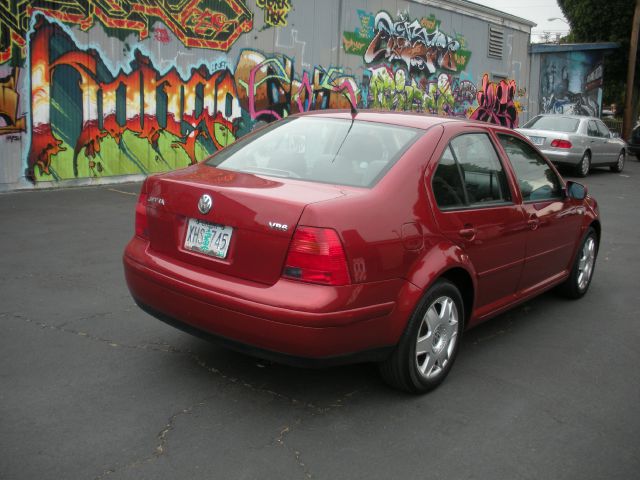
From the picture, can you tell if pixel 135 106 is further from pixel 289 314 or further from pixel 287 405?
pixel 289 314

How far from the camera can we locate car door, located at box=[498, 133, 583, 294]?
489cm

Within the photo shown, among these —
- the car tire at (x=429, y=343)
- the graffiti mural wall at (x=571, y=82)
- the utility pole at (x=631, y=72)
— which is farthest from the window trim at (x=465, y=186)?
the utility pole at (x=631, y=72)

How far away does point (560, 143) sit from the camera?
53.8 ft

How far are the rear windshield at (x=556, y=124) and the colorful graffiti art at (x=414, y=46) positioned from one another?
4015 millimetres

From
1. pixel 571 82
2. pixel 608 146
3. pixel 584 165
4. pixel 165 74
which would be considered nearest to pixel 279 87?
pixel 165 74

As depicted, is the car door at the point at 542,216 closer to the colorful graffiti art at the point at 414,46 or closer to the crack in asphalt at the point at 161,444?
the crack in asphalt at the point at 161,444

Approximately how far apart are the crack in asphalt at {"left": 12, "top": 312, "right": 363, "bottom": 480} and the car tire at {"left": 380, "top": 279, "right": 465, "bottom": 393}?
0.32 metres

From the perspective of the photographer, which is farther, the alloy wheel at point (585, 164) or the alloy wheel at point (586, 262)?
the alloy wheel at point (585, 164)

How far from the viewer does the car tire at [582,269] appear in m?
5.91

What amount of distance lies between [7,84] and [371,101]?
9854 millimetres

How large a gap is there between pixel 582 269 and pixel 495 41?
1854cm

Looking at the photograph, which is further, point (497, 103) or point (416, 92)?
point (497, 103)

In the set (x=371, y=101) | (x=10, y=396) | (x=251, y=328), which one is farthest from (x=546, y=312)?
(x=371, y=101)

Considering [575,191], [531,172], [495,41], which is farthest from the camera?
[495,41]
